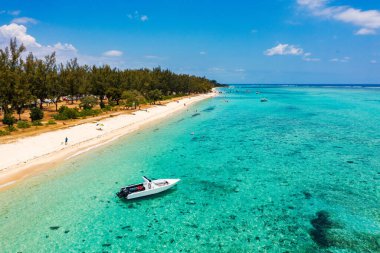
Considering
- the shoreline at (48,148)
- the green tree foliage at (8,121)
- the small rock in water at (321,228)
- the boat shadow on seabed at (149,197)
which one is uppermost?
the green tree foliage at (8,121)

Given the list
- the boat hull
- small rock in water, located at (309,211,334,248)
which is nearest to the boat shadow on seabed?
the boat hull

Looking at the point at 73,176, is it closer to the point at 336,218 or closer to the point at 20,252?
the point at 20,252

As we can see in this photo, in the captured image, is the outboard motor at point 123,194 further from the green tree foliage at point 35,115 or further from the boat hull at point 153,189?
the green tree foliage at point 35,115

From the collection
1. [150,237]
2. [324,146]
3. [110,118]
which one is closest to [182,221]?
[150,237]

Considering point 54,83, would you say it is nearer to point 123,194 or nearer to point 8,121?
point 8,121

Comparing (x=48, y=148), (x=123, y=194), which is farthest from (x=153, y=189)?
(x=48, y=148)

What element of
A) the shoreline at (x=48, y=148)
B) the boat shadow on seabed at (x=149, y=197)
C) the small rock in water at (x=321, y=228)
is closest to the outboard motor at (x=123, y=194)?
the boat shadow on seabed at (x=149, y=197)
